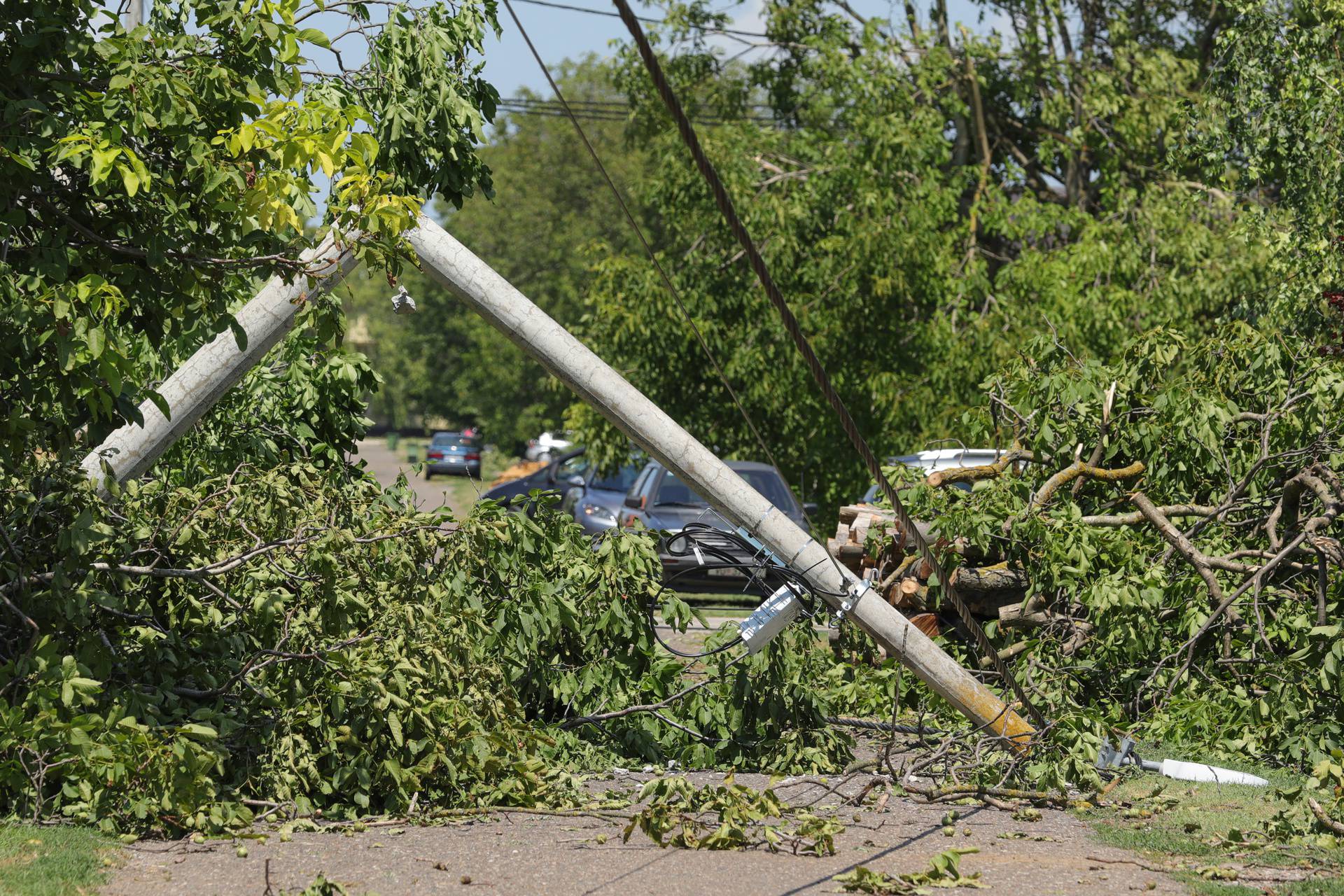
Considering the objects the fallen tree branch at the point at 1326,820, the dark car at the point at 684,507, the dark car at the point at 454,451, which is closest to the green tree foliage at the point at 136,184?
the fallen tree branch at the point at 1326,820

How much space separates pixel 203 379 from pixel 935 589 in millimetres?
4775

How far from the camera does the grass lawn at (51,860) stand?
547cm

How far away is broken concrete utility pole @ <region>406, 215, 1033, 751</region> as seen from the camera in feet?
25.5

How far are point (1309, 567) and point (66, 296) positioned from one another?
711 cm

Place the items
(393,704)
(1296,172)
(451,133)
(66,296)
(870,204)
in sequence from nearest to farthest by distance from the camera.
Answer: (66,296)
(393,704)
(451,133)
(1296,172)
(870,204)

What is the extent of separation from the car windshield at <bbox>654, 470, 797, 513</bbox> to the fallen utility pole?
354 inches

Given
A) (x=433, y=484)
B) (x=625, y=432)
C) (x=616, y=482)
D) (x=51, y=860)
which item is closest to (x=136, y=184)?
(x=51, y=860)

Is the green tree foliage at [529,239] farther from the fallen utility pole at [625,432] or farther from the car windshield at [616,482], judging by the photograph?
the fallen utility pole at [625,432]

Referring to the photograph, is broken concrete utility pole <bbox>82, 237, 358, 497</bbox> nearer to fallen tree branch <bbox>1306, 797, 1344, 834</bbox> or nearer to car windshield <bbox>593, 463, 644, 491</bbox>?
fallen tree branch <bbox>1306, 797, 1344, 834</bbox>

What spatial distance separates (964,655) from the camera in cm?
962

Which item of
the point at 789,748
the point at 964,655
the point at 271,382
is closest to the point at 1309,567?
the point at 964,655

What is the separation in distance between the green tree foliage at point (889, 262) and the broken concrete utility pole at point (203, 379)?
31.4ft

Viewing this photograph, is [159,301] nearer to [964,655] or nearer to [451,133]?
[451,133]

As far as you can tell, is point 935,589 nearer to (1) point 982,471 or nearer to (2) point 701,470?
(1) point 982,471
